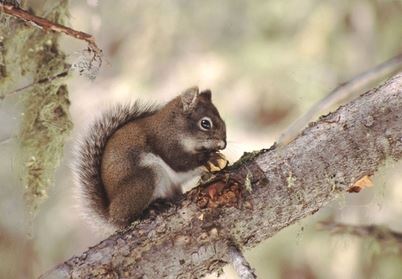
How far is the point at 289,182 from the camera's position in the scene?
7.02 ft

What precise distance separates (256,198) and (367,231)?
56.5 inches

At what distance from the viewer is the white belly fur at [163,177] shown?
2520 mm

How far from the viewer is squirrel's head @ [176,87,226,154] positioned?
284cm

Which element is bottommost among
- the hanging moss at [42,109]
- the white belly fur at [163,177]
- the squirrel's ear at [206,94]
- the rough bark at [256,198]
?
the rough bark at [256,198]

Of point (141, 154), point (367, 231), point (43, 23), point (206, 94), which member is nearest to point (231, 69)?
point (206, 94)

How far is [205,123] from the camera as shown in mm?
2887

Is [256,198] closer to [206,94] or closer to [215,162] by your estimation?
[215,162]

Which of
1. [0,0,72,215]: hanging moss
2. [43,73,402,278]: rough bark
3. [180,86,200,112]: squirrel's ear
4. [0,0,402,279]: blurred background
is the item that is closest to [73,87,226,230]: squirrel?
[180,86,200,112]: squirrel's ear

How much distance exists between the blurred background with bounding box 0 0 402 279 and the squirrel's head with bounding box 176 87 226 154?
33.4 inches

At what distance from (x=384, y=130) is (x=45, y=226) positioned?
7.97ft

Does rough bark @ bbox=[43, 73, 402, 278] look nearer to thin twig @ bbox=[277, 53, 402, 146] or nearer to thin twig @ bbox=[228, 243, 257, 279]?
thin twig @ bbox=[228, 243, 257, 279]

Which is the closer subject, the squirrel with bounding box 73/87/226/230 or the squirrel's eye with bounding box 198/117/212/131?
the squirrel with bounding box 73/87/226/230

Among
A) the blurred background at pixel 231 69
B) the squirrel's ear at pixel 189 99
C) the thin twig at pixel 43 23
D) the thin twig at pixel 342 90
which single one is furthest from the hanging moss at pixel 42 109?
the thin twig at pixel 342 90

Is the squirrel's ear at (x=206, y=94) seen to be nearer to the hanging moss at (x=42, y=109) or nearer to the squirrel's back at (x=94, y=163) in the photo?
the squirrel's back at (x=94, y=163)
